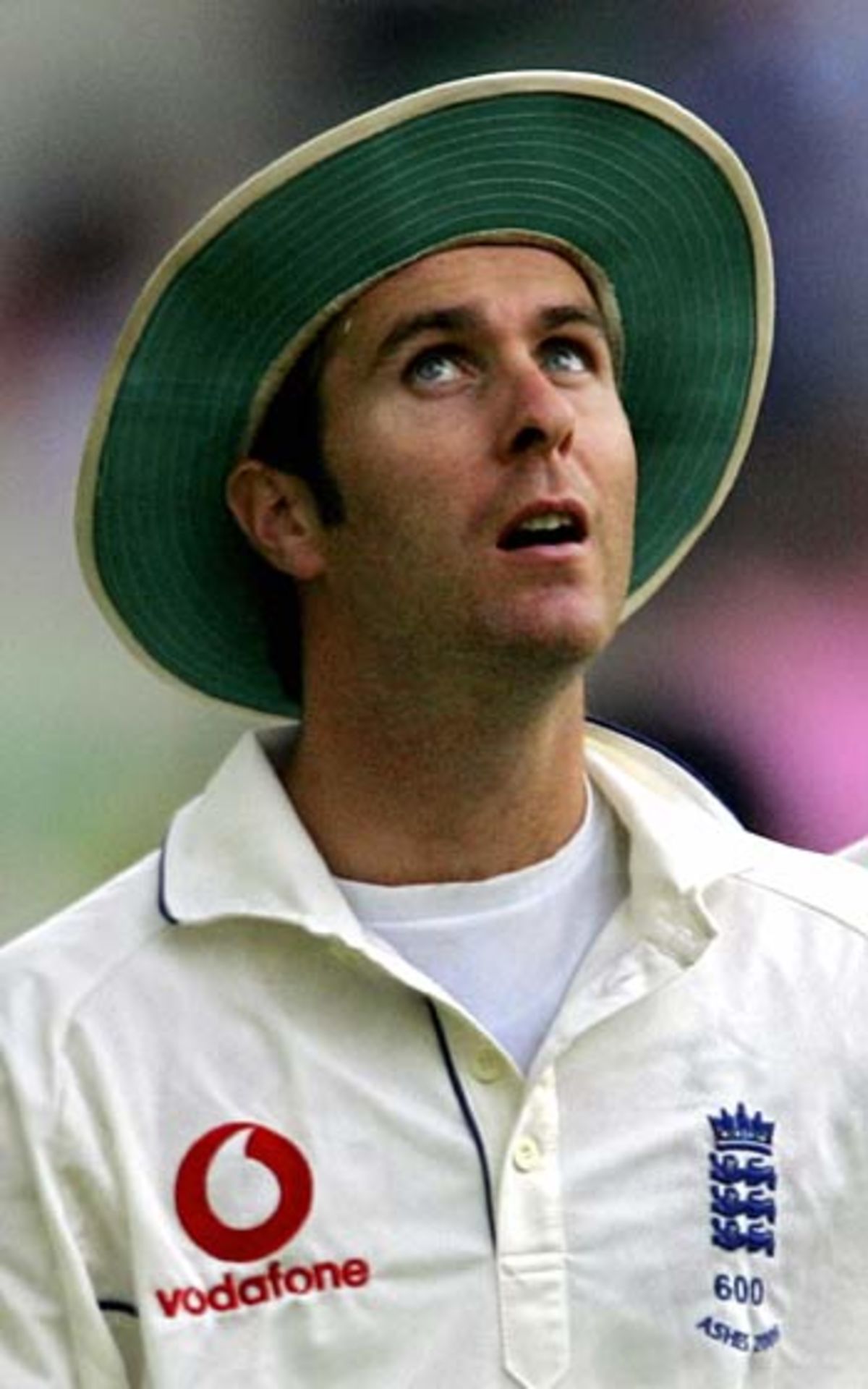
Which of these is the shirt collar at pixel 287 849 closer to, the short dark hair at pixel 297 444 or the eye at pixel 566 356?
the short dark hair at pixel 297 444

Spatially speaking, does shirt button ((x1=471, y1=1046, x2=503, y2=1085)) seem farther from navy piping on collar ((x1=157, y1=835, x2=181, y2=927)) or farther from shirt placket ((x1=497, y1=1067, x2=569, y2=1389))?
navy piping on collar ((x1=157, y1=835, x2=181, y2=927))

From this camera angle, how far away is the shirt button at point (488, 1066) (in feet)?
4.61

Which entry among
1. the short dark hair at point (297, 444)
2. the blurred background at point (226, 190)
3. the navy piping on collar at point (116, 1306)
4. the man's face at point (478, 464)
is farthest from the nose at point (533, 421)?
the navy piping on collar at point (116, 1306)

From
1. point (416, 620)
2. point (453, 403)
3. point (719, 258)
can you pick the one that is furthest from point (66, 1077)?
point (719, 258)

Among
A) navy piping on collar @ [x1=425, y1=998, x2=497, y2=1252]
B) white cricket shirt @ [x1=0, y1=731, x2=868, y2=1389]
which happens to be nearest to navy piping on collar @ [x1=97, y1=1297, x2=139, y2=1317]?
white cricket shirt @ [x1=0, y1=731, x2=868, y2=1389]

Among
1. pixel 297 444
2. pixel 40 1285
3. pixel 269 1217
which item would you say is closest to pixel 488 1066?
pixel 269 1217

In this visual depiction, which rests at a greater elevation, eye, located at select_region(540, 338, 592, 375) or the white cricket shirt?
eye, located at select_region(540, 338, 592, 375)

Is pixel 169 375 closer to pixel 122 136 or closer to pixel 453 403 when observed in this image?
pixel 453 403

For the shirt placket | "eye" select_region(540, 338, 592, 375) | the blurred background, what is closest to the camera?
the shirt placket

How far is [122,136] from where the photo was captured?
1.76m

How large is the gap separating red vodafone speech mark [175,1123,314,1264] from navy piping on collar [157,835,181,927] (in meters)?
0.11

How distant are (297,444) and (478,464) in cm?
14

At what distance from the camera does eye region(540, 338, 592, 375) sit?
1.48 metres

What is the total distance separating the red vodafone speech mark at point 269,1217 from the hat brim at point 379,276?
1.10 ft
